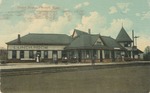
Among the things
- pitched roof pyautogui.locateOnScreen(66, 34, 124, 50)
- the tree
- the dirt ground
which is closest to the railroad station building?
pitched roof pyautogui.locateOnScreen(66, 34, 124, 50)

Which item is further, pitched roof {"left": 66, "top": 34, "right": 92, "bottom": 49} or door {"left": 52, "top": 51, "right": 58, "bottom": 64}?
pitched roof {"left": 66, "top": 34, "right": 92, "bottom": 49}

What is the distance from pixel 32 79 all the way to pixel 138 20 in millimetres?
2230

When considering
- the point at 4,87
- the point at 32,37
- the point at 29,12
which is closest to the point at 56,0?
the point at 29,12

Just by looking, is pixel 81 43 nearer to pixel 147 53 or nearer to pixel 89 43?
pixel 89 43

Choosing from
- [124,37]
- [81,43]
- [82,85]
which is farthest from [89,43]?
[82,85]

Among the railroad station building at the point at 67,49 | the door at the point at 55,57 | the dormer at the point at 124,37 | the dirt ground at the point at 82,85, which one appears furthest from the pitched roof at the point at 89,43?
the dirt ground at the point at 82,85

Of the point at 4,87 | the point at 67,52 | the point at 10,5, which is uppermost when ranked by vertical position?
the point at 10,5

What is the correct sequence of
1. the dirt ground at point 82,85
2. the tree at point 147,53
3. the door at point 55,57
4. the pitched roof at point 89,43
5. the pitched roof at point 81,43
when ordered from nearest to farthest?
the dirt ground at point 82,85 < the tree at point 147,53 < the pitched roof at point 89,43 < the door at point 55,57 < the pitched roof at point 81,43

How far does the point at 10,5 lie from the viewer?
4.84 m

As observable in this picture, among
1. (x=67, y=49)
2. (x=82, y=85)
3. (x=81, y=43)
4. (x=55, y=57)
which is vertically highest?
(x=81, y=43)

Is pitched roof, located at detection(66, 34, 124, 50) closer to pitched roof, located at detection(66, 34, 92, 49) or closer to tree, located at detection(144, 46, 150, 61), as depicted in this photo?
pitched roof, located at detection(66, 34, 92, 49)

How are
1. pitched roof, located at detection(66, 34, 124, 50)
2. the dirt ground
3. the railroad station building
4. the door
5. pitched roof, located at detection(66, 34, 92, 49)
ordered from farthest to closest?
pitched roof, located at detection(66, 34, 92, 49) < the door < pitched roof, located at detection(66, 34, 124, 50) < the railroad station building < the dirt ground

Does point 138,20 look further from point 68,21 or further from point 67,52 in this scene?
point 67,52

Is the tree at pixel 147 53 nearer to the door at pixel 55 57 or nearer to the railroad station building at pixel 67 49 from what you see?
the railroad station building at pixel 67 49
